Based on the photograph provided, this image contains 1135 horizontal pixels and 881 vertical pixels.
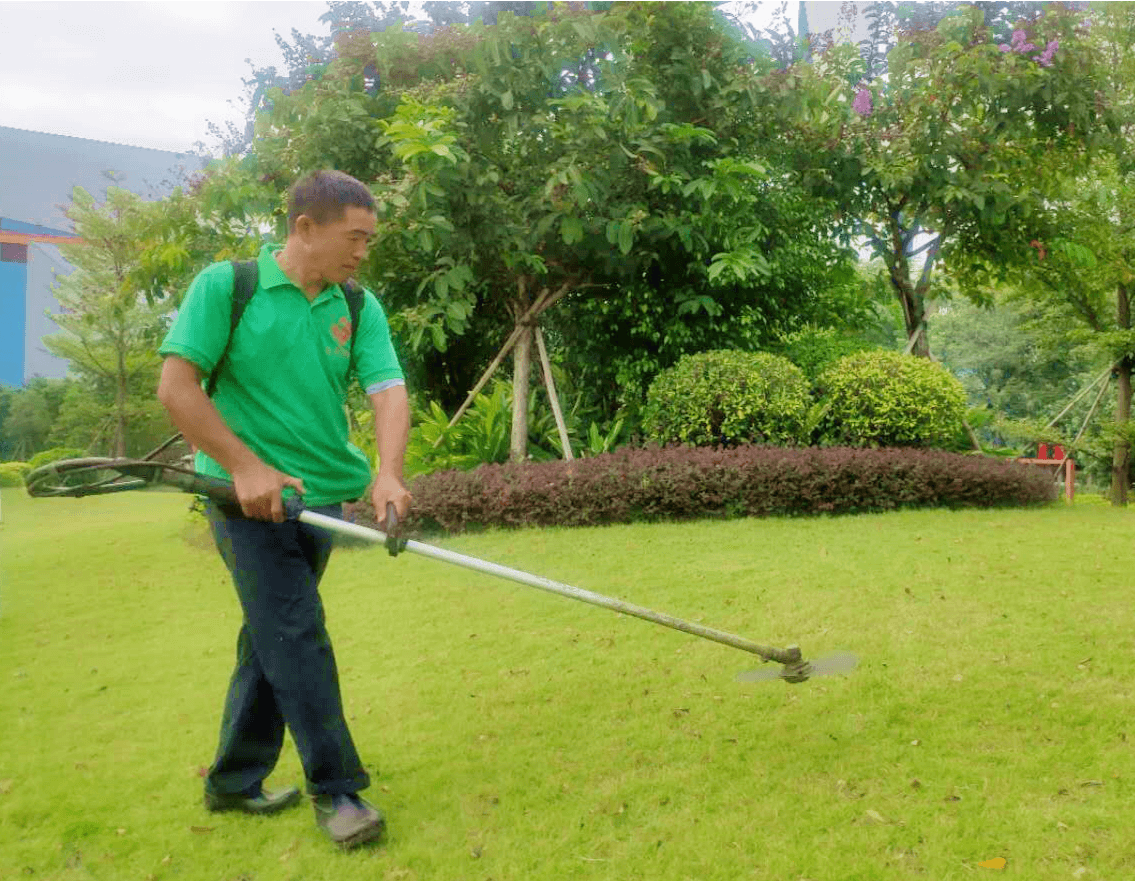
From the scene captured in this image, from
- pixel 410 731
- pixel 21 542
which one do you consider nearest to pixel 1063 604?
pixel 410 731

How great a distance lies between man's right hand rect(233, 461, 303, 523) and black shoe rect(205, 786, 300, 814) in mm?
877

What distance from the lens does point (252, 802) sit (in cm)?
278

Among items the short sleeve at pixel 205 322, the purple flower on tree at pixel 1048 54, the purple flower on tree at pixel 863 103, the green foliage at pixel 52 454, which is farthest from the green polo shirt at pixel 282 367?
the green foliage at pixel 52 454

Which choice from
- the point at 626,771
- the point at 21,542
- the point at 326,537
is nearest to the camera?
the point at 326,537

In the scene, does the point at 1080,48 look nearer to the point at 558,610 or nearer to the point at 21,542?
the point at 558,610

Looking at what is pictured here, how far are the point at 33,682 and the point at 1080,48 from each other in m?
8.78

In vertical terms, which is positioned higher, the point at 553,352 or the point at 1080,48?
the point at 1080,48

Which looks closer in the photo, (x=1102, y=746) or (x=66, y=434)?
(x=1102, y=746)

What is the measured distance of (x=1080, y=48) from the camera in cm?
867

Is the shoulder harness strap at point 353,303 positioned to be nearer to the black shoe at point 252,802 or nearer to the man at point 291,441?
the man at point 291,441

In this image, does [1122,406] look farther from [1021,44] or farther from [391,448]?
[391,448]

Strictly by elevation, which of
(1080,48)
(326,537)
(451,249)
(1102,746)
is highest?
(1080,48)

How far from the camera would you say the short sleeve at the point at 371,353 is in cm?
267

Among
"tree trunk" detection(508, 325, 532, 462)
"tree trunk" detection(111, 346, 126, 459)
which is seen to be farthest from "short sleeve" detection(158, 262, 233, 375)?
"tree trunk" detection(111, 346, 126, 459)
